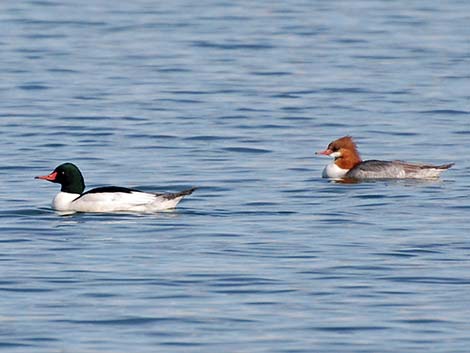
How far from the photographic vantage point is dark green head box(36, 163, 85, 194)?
1795 centimetres

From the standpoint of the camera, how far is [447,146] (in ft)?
73.5

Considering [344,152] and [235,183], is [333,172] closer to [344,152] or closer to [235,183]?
[344,152]

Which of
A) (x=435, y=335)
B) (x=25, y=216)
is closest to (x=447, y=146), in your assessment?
(x=25, y=216)

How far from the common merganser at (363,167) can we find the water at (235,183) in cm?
A: 18

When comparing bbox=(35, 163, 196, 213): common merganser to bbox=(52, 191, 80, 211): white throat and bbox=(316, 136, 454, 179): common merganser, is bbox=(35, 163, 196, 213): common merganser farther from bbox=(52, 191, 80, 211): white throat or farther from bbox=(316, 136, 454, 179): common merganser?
bbox=(316, 136, 454, 179): common merganser

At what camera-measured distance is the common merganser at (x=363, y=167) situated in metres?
19.5

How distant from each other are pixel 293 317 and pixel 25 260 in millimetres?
3092

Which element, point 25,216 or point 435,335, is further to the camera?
point 25,216

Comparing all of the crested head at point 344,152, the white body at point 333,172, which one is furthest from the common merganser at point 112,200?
the crested head at point 344,152

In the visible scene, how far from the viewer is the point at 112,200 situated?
56.8ft

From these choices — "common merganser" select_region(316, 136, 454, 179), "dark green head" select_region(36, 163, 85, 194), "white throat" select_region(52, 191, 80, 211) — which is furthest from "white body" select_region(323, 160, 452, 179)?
"white throat" select_region(52, 191, 80, 211)

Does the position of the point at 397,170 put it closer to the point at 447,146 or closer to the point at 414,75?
the point at 447,146

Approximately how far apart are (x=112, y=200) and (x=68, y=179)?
88cm

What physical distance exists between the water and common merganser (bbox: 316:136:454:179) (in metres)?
0.18
